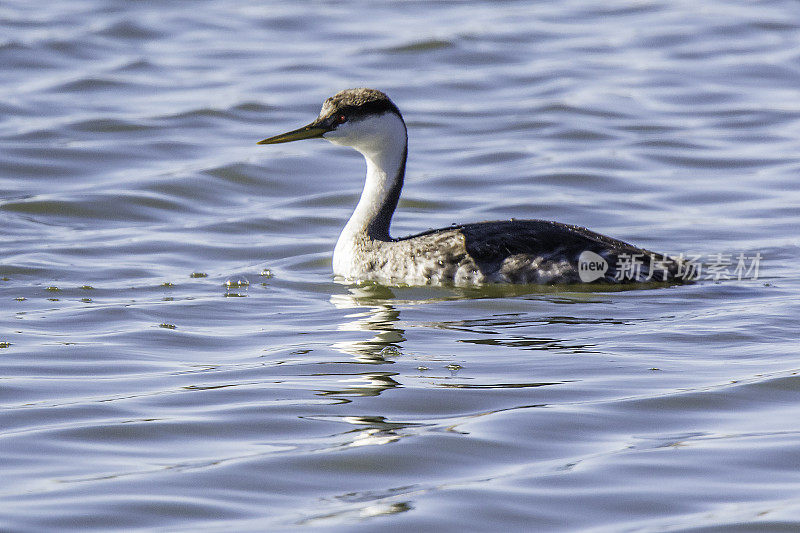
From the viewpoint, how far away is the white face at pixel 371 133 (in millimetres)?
9258

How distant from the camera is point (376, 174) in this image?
9602 mm

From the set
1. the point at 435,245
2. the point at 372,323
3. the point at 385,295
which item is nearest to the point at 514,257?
the point at 435,245

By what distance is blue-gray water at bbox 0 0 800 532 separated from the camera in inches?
199

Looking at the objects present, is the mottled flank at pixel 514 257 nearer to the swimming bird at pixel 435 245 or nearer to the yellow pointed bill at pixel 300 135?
the swimming bird at pixel 435 245

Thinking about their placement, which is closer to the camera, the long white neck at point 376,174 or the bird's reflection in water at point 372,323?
the bird's reflection in water at point 372,323

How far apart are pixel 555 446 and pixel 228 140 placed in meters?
9.01

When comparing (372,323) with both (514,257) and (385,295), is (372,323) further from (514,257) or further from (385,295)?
(514,257)

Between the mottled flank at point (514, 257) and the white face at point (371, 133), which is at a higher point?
the white face at point (371, 133)

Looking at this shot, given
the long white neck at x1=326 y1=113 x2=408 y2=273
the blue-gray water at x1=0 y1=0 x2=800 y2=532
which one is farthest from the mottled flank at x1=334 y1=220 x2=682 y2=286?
the long white neck at x1=326 y1=113 x2=408 y2=273

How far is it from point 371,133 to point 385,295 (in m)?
1.23

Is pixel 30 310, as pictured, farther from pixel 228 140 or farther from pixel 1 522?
pixel 228 140

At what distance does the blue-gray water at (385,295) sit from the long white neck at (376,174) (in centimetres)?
39

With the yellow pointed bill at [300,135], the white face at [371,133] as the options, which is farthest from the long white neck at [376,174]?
the yellow pointed bill at [300,135]

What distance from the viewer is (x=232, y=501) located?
4.88 metres
